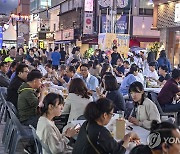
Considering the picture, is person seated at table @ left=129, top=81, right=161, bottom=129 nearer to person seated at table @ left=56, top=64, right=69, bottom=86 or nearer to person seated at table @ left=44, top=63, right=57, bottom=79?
person seated at table @ left=56, top=64, right=69, bottom=86

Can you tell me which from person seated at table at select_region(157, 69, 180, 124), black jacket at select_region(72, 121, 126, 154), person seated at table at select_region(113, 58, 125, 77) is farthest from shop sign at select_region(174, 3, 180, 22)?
black jacket at select_region(72, 121, 126, 154)

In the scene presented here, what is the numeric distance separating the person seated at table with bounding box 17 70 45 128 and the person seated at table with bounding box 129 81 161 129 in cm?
159

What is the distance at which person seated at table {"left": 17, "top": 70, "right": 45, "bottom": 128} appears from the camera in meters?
6.03

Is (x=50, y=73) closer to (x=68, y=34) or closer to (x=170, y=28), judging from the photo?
(x=170, y=28)

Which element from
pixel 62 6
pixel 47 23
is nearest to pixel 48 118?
pixel 62 6

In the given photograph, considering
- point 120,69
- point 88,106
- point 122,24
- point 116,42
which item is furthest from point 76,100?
point 122,24

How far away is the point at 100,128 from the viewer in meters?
3.40

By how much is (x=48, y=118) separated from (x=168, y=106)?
4003mm

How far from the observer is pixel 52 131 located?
13.6 ft

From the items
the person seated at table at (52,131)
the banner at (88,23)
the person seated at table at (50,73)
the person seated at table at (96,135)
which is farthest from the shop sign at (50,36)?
the person seated at table at (96,135)

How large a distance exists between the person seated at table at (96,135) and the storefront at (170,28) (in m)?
17.3

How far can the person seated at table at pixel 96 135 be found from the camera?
3346 mm

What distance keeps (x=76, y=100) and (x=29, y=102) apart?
32.8 inches

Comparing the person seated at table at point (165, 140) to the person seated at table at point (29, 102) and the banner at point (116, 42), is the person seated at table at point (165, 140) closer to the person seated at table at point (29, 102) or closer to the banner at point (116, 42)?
the person seated at table at point (29, 102)
